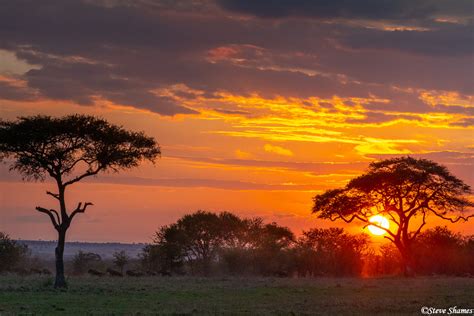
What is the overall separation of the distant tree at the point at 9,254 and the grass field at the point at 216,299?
20867mm

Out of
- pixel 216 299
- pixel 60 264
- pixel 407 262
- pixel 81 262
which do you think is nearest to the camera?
pixel 216 299

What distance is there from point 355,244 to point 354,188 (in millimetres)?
5350

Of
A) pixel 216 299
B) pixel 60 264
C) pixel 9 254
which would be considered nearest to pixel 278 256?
pixel 9 254

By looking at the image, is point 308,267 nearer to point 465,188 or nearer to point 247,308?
point 465,188

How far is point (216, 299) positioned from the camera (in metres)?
33.6

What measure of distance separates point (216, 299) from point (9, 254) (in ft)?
116

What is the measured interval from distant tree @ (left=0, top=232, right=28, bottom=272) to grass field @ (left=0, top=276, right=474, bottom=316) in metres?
20.9

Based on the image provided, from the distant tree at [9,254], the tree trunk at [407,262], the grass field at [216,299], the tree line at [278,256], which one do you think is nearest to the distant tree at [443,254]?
the tree line at [278,256]

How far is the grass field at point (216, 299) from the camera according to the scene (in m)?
27.8

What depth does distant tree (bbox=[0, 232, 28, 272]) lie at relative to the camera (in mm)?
63750

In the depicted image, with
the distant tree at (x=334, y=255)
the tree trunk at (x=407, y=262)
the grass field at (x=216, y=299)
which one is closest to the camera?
the grass field at (x=216, y=299)

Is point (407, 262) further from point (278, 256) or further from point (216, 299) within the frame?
point (216, 299)

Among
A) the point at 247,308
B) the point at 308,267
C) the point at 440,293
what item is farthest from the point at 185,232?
the point at 247,308

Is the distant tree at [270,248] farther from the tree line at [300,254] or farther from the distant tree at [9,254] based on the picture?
the distant tree at [9,254]
